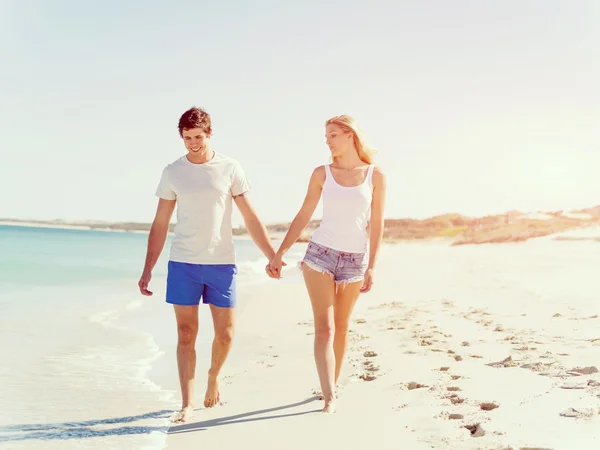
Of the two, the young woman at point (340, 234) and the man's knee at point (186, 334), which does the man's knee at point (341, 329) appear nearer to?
the young woman at point (340, 234)

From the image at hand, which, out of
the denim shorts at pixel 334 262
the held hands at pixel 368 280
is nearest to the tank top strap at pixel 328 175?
the denim shorts at pixel 334 262

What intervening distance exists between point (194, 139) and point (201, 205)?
45 centimetres

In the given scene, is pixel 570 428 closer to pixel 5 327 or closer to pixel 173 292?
pixel 173 292

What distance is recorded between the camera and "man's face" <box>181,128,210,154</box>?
443 cm

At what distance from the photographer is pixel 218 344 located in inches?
185

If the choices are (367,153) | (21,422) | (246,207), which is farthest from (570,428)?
(21,422)

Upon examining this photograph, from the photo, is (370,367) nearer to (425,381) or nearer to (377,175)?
(425,381)

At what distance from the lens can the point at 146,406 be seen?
4.98 meters

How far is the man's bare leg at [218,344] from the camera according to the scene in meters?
4.64

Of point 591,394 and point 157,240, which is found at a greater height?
point 157,240

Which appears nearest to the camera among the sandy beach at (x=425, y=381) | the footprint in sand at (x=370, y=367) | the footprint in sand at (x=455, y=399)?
the sandy beach at (x=425, y=381)

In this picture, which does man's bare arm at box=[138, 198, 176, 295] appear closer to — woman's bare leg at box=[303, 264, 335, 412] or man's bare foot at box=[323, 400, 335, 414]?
woman's bare leg at box=[303, 264, 335, 412]

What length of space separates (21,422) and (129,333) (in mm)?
4209

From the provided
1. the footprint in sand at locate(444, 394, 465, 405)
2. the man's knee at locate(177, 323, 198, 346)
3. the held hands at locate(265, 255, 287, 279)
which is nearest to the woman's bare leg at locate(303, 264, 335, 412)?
the held hands at locate(265, 255, 287, 279)
